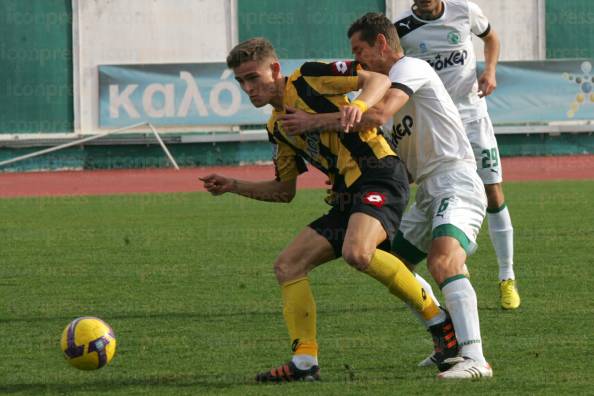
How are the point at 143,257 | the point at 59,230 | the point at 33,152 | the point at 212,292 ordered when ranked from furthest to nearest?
the point at 33,152, the point at 59,230, the point at 143,257, the point at 212,292

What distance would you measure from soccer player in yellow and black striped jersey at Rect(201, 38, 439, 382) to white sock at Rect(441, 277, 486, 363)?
26 centimetres

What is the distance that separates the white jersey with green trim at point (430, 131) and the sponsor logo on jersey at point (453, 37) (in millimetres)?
2174

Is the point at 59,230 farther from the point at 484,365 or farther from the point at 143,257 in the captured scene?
the point at 484,365

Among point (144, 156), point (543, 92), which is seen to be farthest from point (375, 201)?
point (144, 156)

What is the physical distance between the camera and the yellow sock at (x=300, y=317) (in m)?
5.76

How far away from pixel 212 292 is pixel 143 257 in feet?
8.07

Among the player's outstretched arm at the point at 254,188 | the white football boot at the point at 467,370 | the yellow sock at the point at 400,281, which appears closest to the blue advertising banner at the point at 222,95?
the player's outstretched arm at the point at 254,188

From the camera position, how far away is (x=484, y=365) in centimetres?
559

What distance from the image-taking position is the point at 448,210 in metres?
5.87

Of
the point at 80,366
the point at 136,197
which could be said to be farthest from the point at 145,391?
the point at 136,197

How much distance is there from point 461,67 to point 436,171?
239 centimetres

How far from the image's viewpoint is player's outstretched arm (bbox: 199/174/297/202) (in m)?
6.32

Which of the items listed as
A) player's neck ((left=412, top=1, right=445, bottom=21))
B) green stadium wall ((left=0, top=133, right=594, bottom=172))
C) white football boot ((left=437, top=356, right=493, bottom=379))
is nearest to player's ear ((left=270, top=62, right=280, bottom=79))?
white football boot ((left=437, top=356, right=493, bottom=379))

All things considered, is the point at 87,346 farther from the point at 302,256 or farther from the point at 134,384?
the point at 302,256
